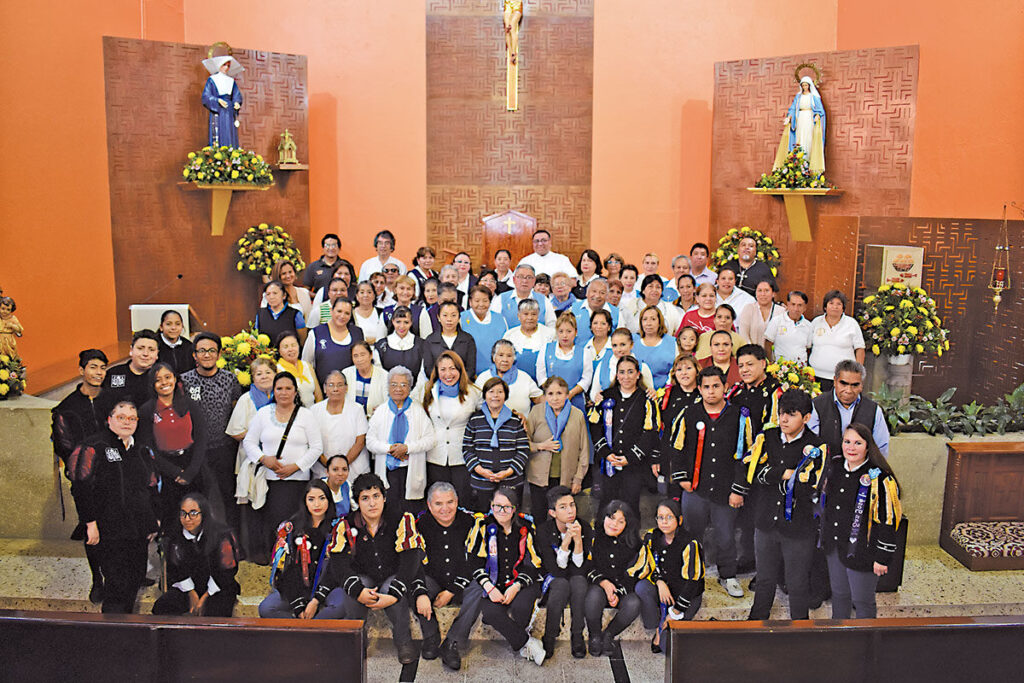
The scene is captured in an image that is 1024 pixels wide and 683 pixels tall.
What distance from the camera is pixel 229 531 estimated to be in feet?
16.6

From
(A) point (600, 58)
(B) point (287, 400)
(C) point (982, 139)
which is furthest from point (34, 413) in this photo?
(C) point (982, 139)

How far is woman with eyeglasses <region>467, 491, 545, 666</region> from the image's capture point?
→ 504 cm

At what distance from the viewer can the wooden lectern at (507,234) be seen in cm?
960

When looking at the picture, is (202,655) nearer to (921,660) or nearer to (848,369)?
(921,660)

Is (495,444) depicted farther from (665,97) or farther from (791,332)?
(665,97)

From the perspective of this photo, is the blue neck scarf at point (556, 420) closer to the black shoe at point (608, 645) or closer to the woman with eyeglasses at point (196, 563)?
the black shoe at point (608, 645)

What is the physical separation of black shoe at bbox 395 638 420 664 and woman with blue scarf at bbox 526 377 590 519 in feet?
3.81

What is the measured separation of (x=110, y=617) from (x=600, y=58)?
880 centimetres

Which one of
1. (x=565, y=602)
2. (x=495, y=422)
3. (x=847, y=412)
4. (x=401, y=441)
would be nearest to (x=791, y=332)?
(x=847, y=412)

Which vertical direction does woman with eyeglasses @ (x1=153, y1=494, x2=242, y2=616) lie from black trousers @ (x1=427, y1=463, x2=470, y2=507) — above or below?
below

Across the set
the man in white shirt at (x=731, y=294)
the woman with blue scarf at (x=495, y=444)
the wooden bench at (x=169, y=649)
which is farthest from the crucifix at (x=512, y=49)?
the wooden bench at (x=169, y=649)

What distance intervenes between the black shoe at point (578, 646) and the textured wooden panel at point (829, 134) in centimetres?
544

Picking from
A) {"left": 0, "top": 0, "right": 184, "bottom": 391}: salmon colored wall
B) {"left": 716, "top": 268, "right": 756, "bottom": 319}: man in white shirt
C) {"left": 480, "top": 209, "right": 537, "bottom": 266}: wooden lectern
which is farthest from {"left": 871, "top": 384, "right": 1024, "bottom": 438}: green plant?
{"left": 0, "top": 0, "right": 184, "bottom": 391}: salmon colored wall

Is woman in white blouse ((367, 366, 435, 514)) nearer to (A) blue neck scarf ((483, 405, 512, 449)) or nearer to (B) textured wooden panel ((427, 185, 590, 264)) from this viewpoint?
(A) blue neck scarf ((483, 405, 512, 449))
